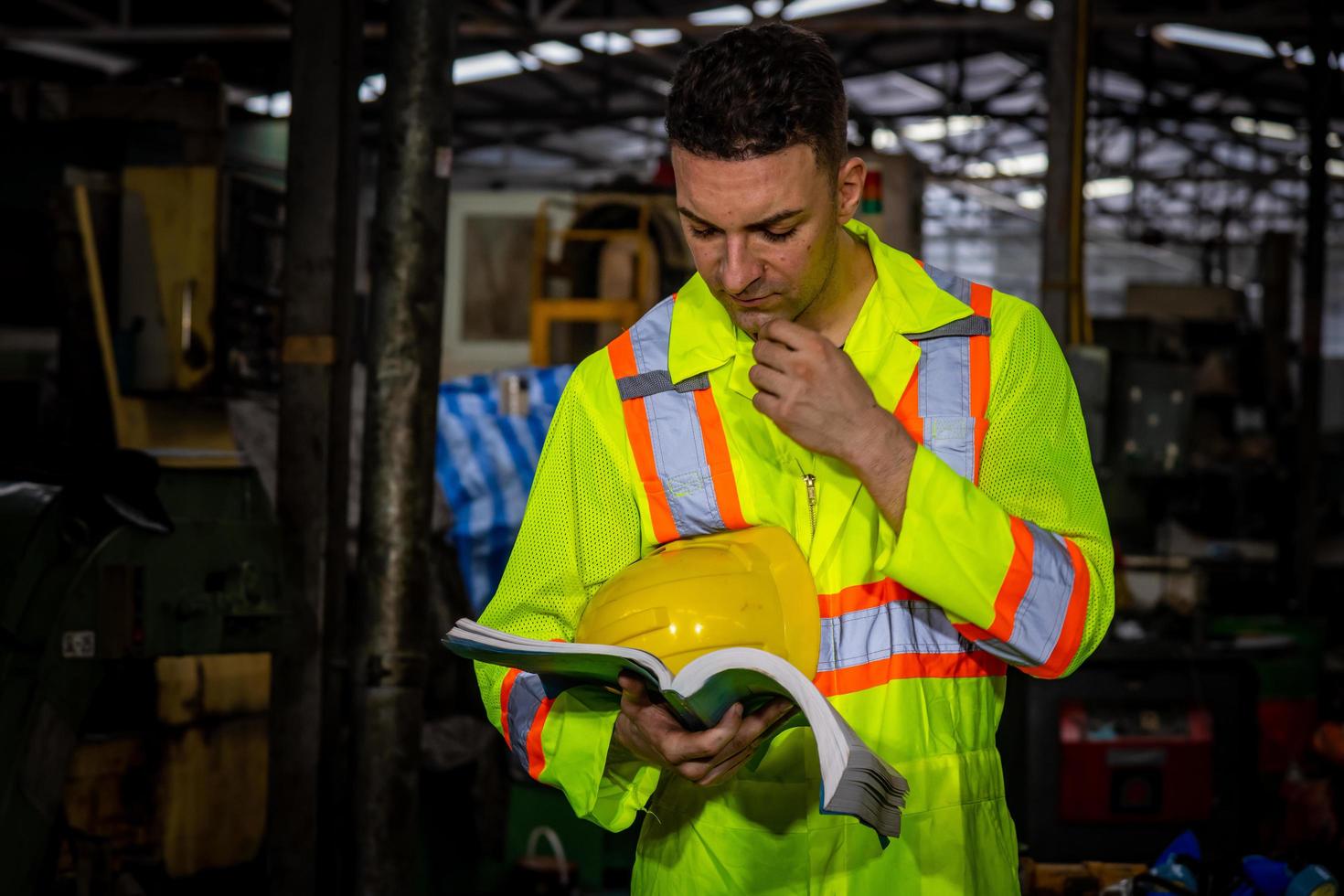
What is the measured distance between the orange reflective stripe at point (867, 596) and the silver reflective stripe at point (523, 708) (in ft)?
1.18

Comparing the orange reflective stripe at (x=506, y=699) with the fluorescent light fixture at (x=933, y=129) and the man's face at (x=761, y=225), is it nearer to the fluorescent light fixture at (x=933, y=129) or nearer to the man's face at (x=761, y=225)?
the man's face at (x=761, y=225)

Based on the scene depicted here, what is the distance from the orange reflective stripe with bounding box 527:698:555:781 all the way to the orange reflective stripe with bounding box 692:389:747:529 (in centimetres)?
30

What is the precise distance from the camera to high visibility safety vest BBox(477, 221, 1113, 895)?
1658 millimetres

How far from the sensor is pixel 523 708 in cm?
176

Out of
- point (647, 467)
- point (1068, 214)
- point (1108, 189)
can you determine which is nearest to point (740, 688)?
point (647, 467)

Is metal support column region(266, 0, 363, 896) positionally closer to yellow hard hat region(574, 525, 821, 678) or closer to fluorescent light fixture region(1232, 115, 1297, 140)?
yellow hard hat region(574, 525, 821, 678)

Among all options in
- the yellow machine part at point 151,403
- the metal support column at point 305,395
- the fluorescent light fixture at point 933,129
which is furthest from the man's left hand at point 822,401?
the fluorescent light fixture at point 933,129

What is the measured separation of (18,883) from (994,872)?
2.35m

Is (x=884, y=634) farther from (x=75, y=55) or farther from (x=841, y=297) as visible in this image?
(x=75, y=55)

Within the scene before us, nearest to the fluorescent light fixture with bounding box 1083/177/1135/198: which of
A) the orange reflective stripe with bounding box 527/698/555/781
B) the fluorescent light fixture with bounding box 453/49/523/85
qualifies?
the fluorescent light fixture with bounding box 453/49/523/85

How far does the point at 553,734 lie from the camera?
1.71m

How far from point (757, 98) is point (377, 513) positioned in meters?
2.42

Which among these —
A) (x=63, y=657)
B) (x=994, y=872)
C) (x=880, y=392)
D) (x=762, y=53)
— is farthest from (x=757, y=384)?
(x=63, y=657)

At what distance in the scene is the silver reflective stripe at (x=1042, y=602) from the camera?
1.53 metres
